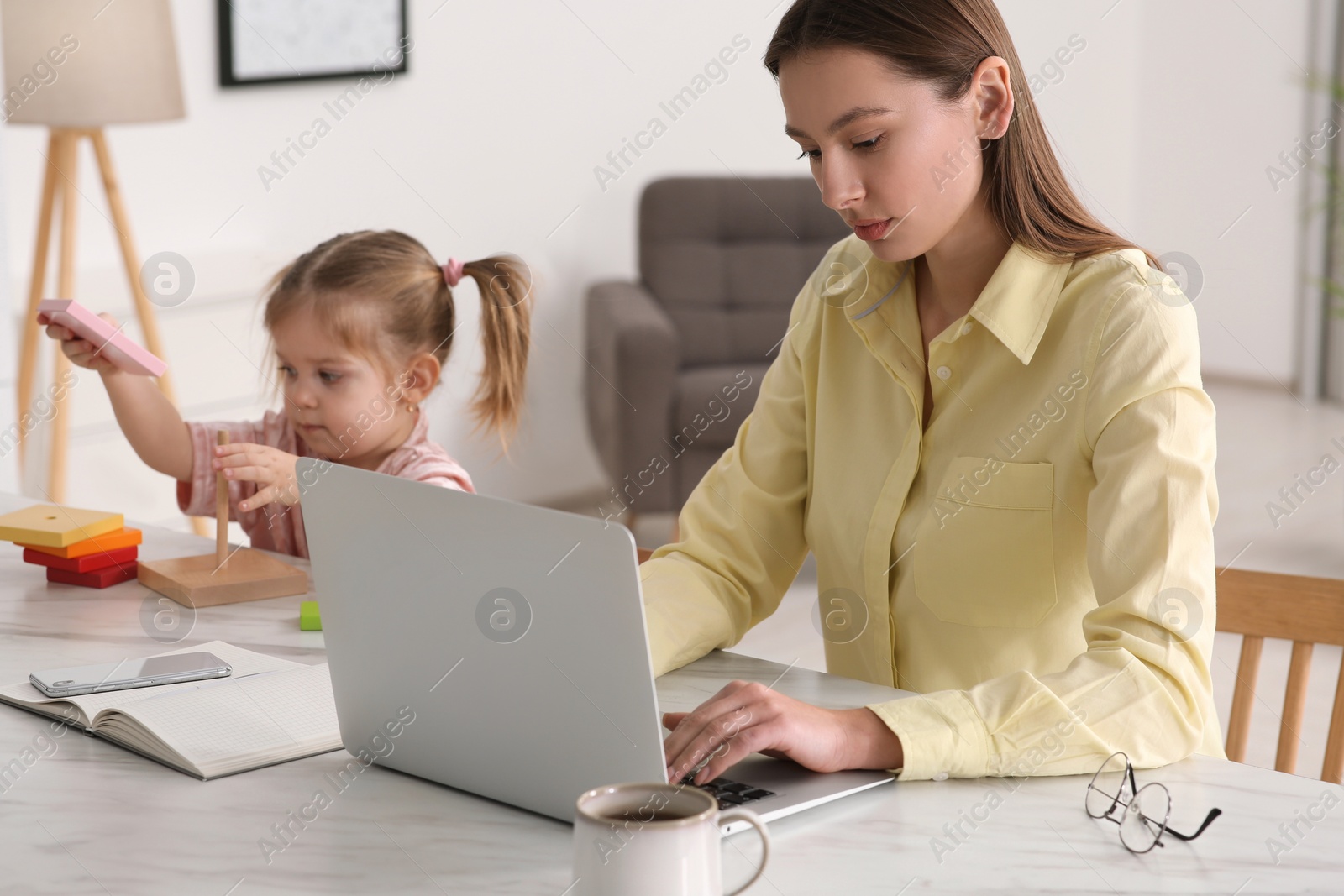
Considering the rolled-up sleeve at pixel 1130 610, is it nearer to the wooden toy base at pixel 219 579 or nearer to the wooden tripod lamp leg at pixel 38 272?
the wooden toy base at pixel 219 579

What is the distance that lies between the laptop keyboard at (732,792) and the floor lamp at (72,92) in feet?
7.54

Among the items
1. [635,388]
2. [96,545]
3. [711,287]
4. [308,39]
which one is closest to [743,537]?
[96,545]

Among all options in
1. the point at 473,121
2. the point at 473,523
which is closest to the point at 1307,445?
the point at 473,121

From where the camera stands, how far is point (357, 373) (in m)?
1.73

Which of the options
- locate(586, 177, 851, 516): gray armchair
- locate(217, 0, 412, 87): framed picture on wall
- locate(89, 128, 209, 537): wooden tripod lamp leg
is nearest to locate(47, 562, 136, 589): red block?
locate(89, 128, 209, 537): wooden tripod lamp leg

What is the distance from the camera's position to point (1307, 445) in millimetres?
5125

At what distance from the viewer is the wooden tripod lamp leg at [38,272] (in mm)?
2852

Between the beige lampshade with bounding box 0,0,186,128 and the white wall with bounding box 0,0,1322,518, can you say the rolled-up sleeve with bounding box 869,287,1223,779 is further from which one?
the white wall with bounding box 0,0,1322,518

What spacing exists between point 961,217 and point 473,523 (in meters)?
0.67

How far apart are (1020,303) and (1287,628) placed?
0.39 m

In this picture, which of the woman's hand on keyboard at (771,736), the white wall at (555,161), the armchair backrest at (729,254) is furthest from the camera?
the armchair backrest at (729,254)

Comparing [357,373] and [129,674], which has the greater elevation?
[357,373]

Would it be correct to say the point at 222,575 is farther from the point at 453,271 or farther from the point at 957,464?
the point at 957,464

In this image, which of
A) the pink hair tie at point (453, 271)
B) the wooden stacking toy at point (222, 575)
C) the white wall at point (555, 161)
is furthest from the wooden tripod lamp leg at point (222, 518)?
the white wall at point (555, 161)
